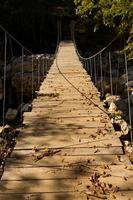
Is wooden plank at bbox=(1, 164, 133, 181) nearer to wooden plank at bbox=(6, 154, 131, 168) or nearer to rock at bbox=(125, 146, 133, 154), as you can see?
wooden plank at bbox=(6, 154, 131, 168)

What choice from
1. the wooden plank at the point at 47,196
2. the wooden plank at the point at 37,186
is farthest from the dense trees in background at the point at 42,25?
the wooden plank at the point at 47,196

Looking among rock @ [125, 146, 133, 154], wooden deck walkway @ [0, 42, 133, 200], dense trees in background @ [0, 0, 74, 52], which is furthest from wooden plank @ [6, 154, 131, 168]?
dense trees in background @ [0, 0, 74, 52]

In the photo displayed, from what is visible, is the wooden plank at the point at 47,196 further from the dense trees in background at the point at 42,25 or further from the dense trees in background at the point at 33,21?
the dense trees in background at the point at 33,21

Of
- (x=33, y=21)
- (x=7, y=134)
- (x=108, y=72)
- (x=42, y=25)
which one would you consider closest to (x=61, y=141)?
(x=7, y=134)

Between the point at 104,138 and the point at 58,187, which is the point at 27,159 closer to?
the point at 58,187

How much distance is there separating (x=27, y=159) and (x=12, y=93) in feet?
43.7

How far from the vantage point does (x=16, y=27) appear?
23.2 metres

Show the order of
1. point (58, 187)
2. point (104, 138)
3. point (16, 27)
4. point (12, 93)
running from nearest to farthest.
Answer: point (58, 187) < point (104, 138) < point (12, 93) < point (16, 27)

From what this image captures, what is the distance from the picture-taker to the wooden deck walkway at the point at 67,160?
3303 mm

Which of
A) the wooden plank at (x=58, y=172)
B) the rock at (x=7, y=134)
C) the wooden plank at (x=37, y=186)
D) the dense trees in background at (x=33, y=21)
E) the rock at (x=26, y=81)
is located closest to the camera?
the wooden plank at (x=37, y=186)

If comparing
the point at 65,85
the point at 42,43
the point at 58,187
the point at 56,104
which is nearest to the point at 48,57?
the point at 42,43

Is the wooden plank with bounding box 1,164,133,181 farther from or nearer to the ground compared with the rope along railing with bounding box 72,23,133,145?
farther from the ground

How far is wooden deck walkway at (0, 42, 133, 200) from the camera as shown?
330 centimetres

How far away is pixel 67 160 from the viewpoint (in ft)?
12.9
